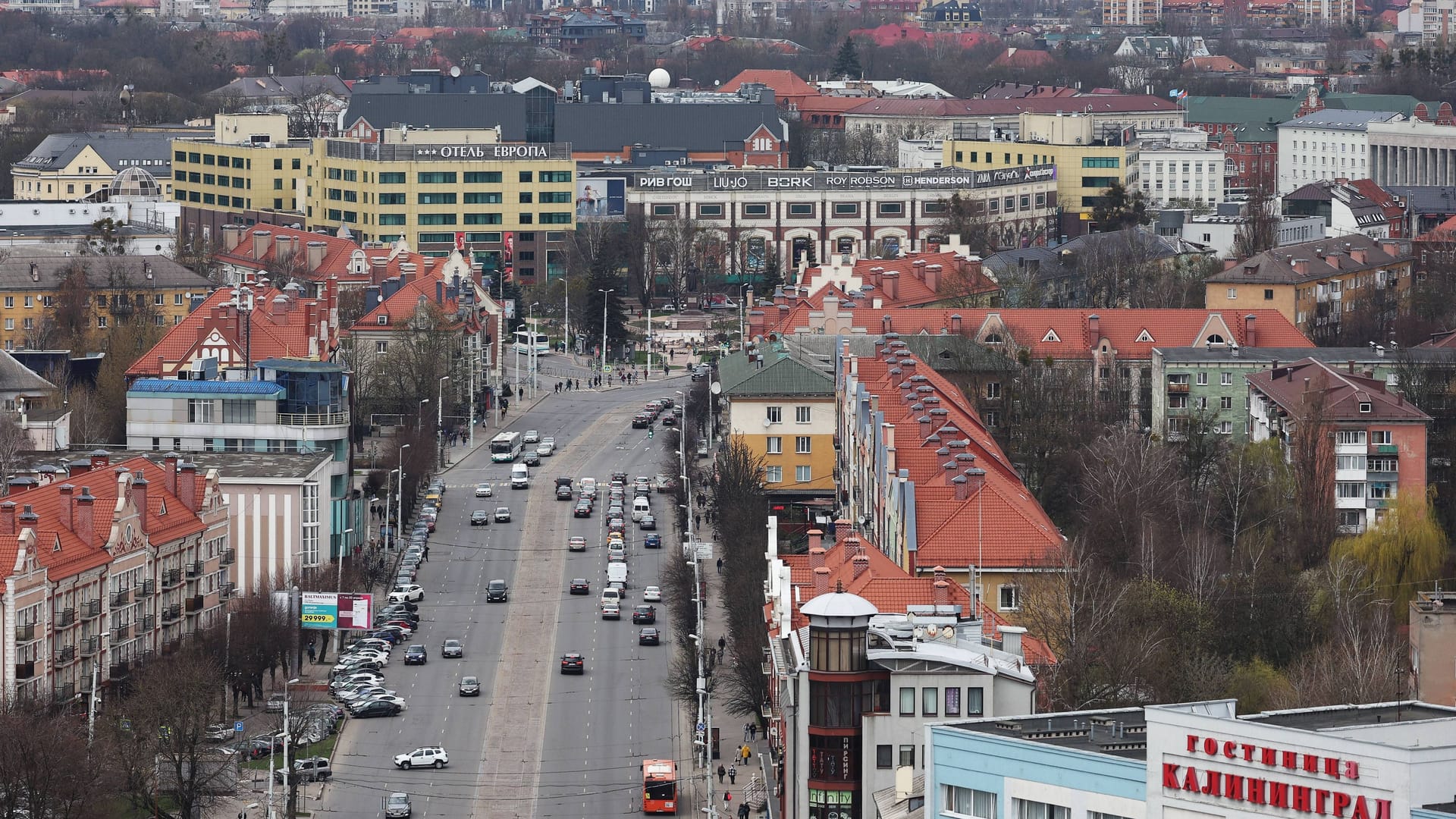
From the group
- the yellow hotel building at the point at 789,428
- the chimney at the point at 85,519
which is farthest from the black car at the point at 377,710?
the yellow hotel building at the point at 789,428

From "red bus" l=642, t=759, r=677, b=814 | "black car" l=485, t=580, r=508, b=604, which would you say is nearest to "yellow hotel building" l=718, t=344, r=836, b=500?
"black car" l=485, t=580, r=508, b=604

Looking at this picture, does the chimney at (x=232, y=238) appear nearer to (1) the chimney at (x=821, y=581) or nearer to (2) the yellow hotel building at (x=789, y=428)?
(2) the yellow hotel building at (x=789, y=428)

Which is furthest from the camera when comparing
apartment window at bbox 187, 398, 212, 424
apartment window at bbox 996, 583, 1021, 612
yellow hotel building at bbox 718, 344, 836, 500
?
yellow hotel building at bbox 718, 344, 836, 500

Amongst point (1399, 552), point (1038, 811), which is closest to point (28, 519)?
point (1399, 552)

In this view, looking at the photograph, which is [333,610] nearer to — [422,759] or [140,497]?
[140,497]

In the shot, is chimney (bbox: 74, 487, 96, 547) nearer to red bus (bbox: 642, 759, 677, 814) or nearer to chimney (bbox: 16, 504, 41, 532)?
chimney (bbox: 16, 504, 41, 532)

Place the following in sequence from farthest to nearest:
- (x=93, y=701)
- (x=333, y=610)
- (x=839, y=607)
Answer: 1. (x=333, y=610)
2. (x=93, y=701)
3. (x=839, y=607)
